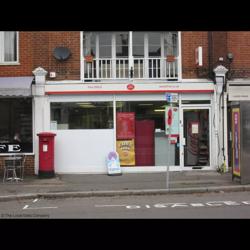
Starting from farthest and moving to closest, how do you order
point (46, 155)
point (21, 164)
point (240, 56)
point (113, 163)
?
point (240, 56)
point (113, 163)
point (21, 164)
point (46, 155)

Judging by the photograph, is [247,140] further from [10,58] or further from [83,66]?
[10,58]

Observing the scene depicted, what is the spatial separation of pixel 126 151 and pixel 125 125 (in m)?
0.88

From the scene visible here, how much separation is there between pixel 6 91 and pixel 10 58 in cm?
170

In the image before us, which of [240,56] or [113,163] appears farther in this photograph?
[240,56]

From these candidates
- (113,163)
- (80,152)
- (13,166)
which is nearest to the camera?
(13,166)

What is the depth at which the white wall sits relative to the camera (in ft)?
55.2

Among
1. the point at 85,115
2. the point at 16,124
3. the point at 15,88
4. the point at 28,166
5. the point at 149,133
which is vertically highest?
the point at 15,88

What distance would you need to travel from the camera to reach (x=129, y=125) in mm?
Answer: 17078

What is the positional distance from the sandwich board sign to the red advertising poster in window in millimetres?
642

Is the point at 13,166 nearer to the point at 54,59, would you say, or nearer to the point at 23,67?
the point at 23,67

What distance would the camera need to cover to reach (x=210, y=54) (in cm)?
1708

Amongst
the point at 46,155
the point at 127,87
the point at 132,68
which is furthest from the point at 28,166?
the point at 132,68
